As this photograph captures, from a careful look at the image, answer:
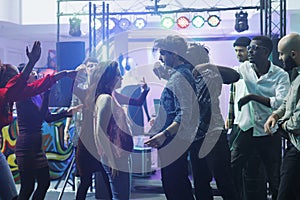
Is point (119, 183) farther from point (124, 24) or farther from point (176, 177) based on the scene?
point (124, 24)

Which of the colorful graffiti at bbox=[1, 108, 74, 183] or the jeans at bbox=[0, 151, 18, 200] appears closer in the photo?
the jeans at bbox=[0, 151, 18, 200]

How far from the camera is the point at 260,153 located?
318cm

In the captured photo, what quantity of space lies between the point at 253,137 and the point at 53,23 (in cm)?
704

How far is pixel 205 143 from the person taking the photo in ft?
9.58

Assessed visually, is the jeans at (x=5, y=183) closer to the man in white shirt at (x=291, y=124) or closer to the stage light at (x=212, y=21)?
the man in white shirt at (x=291, y=124)

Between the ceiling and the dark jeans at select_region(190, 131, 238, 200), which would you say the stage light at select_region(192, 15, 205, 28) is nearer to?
the ceiling

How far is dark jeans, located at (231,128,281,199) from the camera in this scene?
3107 mm

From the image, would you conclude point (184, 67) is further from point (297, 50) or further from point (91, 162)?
point (91, 162)

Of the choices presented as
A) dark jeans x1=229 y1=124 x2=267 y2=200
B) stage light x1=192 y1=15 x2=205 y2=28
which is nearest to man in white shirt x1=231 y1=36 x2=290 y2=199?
dark jeans x1=229 y1=124 x2=267 y2=200

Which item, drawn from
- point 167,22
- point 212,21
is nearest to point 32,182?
point 212,21

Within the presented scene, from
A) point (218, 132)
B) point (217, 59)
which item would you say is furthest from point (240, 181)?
point (217, 59)

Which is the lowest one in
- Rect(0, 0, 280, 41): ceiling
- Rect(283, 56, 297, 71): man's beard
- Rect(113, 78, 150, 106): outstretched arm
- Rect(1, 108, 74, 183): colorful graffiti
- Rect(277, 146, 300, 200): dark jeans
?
Rect(1, 108, 74, 183): colorful graffiti

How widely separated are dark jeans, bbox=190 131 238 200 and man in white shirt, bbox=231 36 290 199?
25 cm

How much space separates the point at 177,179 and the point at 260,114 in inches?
32.6
